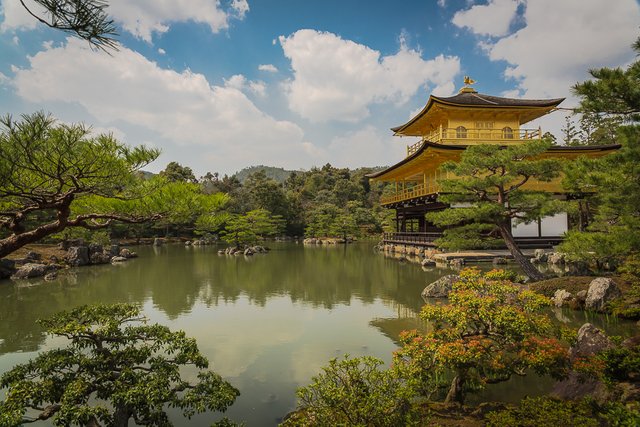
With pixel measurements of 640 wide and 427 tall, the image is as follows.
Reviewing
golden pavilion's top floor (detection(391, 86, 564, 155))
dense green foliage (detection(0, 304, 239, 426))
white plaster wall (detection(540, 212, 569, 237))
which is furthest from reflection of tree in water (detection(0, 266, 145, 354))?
white plaster wall (detection(540, 212, 569, 237))

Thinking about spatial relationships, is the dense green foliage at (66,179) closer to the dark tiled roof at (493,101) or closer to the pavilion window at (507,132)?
the dark tiled roof at (493,101)

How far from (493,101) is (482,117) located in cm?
176

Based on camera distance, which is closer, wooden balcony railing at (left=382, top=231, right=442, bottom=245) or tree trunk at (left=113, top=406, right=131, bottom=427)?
tree trunk at (left=113, top=406, right=131, bottom=427)

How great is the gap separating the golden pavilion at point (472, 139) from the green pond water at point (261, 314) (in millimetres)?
5960

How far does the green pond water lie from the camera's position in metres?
4.99

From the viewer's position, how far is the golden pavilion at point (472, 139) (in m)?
17.8

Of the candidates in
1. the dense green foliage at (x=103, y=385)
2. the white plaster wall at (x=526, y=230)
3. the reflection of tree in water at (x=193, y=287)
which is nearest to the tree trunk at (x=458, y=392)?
the dense green foliage at (x=103, y=385)

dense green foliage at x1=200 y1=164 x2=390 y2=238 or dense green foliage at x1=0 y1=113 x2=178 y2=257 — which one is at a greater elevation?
dense green foliage at x1=200 y1=164 x2=390 y2=238

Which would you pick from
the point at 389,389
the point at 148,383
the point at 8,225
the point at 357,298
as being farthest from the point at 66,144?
the point at 357,298

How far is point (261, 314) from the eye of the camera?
8.64 metres

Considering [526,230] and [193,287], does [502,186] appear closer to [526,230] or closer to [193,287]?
[526,230]

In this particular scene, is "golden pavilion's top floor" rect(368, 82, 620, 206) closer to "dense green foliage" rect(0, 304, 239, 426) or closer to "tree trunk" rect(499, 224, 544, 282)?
"tree trunk" rect(499, 224, 544, 282)

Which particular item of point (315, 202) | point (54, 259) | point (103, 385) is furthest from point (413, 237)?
point (315, 202)

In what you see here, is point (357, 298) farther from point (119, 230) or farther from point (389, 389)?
point (119, 230)
